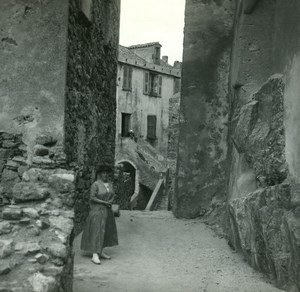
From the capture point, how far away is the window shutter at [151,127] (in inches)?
1210

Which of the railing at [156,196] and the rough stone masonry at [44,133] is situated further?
the railing at [156,196]

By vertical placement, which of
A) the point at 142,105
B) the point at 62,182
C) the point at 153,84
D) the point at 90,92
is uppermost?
the point at 153,84

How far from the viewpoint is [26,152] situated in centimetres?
605

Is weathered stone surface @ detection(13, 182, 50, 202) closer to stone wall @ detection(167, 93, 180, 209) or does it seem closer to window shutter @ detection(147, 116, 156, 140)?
stone wall @ detection(167, 93, 180, 209)

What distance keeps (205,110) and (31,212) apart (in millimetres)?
6192

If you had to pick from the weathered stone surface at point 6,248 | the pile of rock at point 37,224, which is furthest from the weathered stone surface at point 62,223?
the weathered stone surface at point 6,248

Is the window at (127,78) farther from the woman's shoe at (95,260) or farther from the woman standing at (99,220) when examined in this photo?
the woman's shoe at (95,260)

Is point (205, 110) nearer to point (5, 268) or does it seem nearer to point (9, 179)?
point (9, 179)

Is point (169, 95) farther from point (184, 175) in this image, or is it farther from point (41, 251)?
point (41, 251)

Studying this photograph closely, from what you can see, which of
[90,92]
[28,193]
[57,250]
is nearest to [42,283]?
[57,250]

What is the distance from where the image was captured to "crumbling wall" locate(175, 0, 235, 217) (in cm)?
1043

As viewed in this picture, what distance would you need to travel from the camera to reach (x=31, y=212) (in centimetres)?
508

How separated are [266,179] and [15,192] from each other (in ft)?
10.4

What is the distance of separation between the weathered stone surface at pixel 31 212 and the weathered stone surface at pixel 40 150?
3.29 feet
